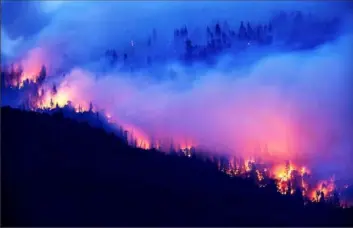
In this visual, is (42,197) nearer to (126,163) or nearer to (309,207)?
(126,163)

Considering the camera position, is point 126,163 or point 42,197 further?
point 126,163

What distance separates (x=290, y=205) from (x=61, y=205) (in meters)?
9.43

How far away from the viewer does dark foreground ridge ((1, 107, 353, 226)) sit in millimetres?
12836

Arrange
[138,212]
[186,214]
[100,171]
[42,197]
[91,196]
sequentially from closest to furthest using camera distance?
[42,197], [138,212], [186,214], [91,196], [100,171]

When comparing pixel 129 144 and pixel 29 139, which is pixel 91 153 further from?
pixel 29 139

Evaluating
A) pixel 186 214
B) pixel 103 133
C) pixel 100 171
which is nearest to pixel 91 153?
pixel 103 133

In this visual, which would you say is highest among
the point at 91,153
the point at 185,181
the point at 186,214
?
the point at 91,153

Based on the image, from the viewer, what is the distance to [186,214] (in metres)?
15.8

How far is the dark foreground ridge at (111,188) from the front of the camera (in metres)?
12.8

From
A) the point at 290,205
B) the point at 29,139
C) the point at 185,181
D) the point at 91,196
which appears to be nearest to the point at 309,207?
the point at 290,205

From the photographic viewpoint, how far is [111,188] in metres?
17.6

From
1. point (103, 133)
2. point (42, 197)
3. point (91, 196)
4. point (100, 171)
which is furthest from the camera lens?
point (103, 133)

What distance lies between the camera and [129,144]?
64.2ft

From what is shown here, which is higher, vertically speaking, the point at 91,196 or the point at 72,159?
the point at 72,159
